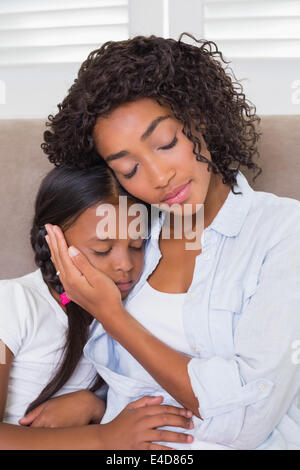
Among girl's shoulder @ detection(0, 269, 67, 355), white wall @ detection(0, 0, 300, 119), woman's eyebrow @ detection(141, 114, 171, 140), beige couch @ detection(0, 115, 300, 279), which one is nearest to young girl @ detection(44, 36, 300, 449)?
woman's eyebrow @ detection(141, 114, 171, 140)

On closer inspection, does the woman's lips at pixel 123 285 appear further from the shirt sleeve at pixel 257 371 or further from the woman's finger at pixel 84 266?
the shirt sleeve at pixel 257 371

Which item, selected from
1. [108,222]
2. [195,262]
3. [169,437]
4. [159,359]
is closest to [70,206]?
[108,222]

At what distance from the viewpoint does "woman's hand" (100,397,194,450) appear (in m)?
1.07

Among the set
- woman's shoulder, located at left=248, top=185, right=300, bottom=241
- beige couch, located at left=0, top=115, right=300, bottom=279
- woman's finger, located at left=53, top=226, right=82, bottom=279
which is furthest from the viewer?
beige couch, located at left=0, top=115, right=300, bottom=279

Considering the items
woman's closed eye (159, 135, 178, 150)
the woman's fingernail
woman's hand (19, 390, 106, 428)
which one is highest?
woman's closed eye (159, 135, 178, 150)

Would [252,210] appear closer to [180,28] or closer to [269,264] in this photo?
[269,264]

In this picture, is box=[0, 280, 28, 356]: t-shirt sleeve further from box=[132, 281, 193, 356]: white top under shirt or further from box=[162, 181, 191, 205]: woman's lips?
box=[162, 181, 191, 205]: woman's lips

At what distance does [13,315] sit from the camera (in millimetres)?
1194

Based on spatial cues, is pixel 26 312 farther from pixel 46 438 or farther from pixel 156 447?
pixel 156 447

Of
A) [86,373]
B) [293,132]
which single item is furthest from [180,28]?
[86,373]

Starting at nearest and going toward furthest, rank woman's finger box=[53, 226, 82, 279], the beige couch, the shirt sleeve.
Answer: the shirt sleeve → woman's finger box=[53, 226, 82, 279] → the beige couch

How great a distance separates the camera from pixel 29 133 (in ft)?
5.24

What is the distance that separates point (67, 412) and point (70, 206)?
466 millimetres

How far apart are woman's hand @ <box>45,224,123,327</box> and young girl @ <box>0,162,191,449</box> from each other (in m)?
0.05
